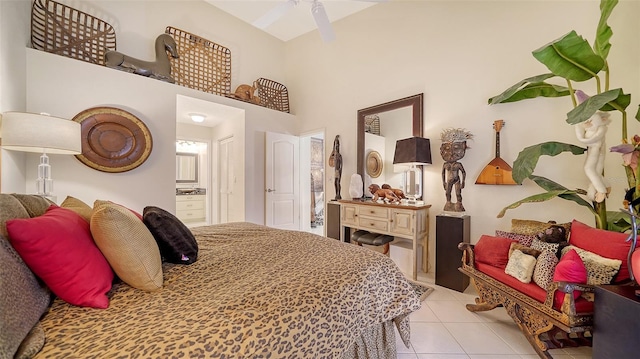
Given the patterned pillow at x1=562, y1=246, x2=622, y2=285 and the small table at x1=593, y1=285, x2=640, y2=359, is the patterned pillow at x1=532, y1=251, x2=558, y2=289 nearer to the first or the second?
the patterned pillow at x1=562, y1=246, x2=622, y2=285

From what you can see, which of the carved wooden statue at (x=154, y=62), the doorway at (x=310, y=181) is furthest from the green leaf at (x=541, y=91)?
the carved wooden statue at (x=154, y=62)

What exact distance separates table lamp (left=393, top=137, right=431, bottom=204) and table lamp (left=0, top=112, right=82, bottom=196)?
3.19 metres

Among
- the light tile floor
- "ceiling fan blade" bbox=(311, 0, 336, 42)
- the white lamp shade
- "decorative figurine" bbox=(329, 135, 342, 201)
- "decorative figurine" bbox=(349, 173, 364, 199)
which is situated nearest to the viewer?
the light tile floor

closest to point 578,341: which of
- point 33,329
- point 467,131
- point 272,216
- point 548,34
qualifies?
point 467,131

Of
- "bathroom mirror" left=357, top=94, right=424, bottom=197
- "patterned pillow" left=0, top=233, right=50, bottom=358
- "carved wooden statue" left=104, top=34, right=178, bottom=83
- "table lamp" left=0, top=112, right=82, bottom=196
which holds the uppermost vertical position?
"carved wooden statue" left=104, top=34, right=178, bottom=83

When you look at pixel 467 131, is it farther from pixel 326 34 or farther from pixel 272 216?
pixel 272 216

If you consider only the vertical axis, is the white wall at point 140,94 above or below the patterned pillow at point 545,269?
above

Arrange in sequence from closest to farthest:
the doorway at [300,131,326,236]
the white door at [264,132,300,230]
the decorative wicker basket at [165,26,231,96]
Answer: the decorative wicker basket at [165,26,231,96] → the white door at [264,132,300,230] → the doorway at [300,131,326,236]

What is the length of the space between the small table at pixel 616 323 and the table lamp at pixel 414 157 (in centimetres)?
174

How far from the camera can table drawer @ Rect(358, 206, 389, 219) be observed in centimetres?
298

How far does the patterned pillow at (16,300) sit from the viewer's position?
624mm

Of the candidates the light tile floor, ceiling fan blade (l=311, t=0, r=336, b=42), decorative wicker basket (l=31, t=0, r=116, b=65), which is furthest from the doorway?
decorative wicker basket (l=31, t=0, r=116, b=65)

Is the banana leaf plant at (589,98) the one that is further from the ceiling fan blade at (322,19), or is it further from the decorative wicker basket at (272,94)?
the decorative wicker basket at (272,94)

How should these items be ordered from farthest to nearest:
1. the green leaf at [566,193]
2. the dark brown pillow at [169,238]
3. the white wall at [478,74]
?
1. the white wall at [478,74]
2. the green leaf at [566,193]
3. the dark brown pillow at [169,238]
